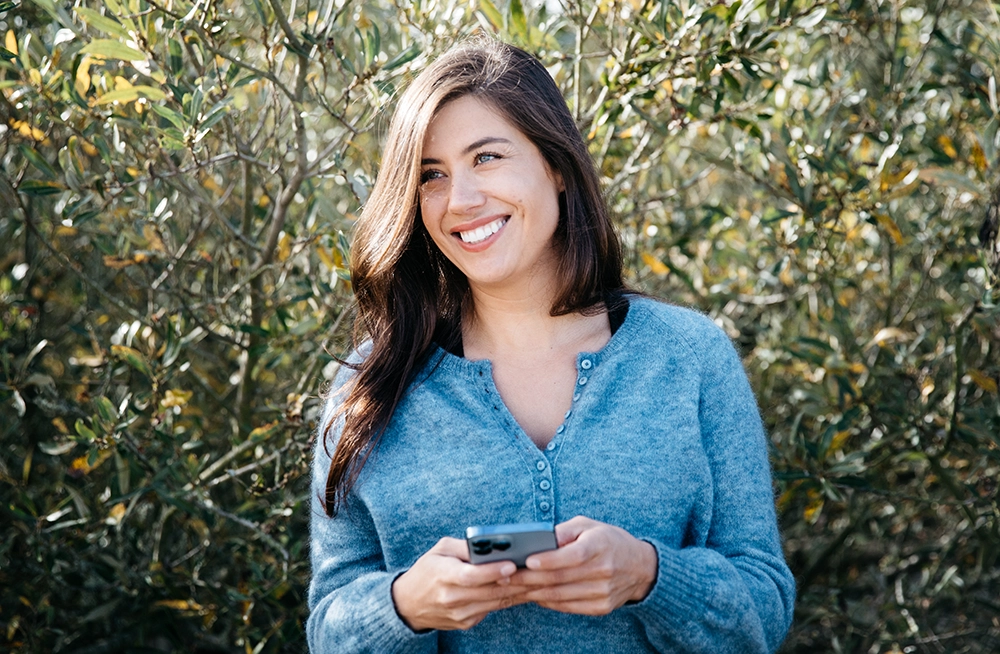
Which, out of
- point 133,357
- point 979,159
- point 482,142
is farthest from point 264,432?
point 979,159

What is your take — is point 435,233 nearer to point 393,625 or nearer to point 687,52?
point 393,625

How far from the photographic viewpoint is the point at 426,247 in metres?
1.97

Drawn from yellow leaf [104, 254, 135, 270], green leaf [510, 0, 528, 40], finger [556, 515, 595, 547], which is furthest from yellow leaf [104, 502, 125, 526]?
green leaf [510, 0, 528, 40]

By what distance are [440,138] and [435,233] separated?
0.18 metres

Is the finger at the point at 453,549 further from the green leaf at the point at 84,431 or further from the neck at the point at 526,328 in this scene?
the green leaf at the point at 84,431

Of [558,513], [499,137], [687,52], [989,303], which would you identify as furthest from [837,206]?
[558,513]

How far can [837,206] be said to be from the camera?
8.35 ft

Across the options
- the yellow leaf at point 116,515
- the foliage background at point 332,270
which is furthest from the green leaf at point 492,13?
the yellow leaf at point 116,515

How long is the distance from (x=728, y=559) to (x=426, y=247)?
2.86 ft

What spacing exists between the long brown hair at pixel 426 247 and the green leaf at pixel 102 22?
692 mm

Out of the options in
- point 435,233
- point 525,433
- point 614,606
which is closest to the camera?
point 614,606

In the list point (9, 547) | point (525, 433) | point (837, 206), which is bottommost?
point (9, 547)

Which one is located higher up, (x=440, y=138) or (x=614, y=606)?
(x=440, y=138)

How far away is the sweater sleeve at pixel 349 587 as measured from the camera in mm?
1538
